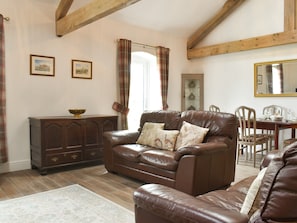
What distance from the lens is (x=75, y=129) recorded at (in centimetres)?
428

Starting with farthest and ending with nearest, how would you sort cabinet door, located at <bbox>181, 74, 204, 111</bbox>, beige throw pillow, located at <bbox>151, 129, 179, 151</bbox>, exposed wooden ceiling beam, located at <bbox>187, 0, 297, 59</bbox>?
1. cabinet door, located at <bbox>181, 74, 204, 111</bbox>
2. exposed wooden ceiling beam, located at <bbox>187, 0, 297, 59</bbox>
3. beige throw pillow, located at <bbox>151, 129, 179, 151</bbox>

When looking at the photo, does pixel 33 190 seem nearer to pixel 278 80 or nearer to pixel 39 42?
pixel 39 42

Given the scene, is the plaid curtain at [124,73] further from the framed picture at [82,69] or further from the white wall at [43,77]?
the framed picture at [82,69]

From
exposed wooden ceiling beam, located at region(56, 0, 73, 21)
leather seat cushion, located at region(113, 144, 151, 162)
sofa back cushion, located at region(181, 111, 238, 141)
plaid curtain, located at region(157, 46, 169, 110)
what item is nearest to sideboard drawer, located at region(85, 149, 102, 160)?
leather seat cushion, located at region(113, 144, 151, 162)

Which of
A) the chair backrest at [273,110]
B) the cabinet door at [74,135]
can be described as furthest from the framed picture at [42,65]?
the chair backrest at [273,110]

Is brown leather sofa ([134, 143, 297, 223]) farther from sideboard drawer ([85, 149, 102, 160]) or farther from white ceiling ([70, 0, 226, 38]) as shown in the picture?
white ceiling ([70, 0, 226, 38])

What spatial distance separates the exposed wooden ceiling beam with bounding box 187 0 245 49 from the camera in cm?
584

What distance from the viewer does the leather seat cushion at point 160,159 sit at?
3082mm

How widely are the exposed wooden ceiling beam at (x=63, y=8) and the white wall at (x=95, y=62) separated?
0.42ft

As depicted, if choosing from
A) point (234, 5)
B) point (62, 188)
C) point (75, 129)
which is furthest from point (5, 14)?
point (234, 5)

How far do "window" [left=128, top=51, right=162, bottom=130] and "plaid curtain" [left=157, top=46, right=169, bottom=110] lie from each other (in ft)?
0.29

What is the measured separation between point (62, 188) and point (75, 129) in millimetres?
1130

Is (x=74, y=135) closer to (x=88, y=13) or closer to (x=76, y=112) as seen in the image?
(x=76, y=112)

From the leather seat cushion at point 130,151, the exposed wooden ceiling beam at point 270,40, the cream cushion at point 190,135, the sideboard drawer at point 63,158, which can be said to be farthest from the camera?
the exposed wooden ceiling beam at point 270,40
